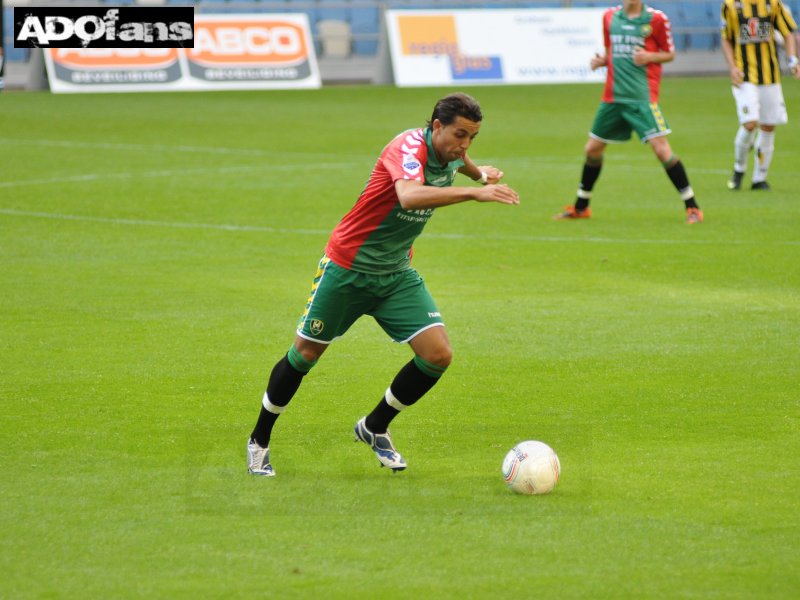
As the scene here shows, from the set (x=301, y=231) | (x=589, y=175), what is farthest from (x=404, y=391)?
(x=589, y=175)

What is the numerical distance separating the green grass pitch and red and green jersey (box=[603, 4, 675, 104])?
1.48 m

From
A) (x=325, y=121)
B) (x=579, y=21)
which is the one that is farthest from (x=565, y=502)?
(x=579, y=21)

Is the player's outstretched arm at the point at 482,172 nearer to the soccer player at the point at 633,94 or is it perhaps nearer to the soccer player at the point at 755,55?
the soccer player at the point at 633,94

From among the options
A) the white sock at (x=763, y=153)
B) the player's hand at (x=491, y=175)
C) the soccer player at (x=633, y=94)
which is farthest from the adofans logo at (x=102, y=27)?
the player's hand at (x=491, y=175)

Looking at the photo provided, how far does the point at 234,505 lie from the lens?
6184mm

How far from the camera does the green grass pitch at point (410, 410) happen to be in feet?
18.0

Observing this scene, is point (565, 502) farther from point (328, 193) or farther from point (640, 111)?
point (328, 193)

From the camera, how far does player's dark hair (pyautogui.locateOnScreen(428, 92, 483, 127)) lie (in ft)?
20.9

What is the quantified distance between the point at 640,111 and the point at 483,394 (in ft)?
24.2

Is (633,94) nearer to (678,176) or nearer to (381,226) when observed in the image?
(678,176)

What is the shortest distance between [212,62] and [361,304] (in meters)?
24.6

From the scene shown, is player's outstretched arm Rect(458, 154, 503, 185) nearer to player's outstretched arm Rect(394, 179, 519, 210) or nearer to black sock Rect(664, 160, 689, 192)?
player's outstretched arm Rect(394, 179, 519, 210)

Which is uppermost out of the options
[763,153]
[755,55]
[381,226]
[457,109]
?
[457,109]

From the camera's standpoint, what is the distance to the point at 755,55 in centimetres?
1678
